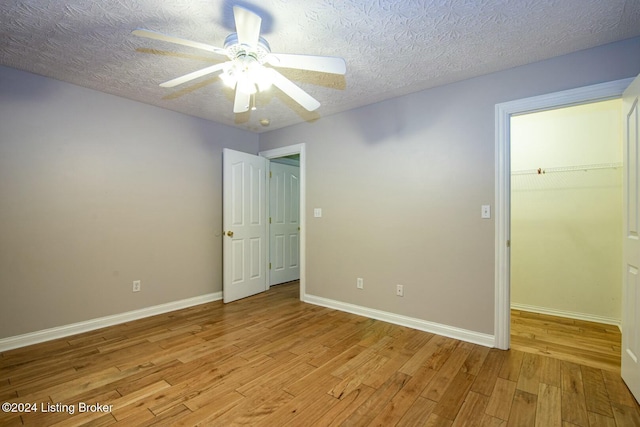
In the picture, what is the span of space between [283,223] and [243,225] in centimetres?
101

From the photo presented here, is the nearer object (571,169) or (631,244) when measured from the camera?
(631,244)

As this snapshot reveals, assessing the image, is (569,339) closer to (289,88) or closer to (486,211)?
(486,211)

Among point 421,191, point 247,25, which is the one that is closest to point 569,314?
point 421,191

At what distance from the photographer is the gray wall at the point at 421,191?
2.51 metres

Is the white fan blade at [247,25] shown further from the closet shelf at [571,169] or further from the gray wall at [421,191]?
the closet shelf at [571,169]

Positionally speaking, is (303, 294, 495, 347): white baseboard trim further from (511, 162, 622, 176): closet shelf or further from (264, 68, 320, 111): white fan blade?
(264, 68, 320, 111): white fan blade

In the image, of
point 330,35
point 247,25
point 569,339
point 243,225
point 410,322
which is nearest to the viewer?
point 247,25

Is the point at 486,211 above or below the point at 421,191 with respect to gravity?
below

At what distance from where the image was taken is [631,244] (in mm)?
1910

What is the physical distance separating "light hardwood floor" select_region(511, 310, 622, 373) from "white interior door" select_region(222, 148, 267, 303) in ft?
10.1

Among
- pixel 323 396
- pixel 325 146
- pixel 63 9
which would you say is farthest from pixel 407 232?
pixel 63 9

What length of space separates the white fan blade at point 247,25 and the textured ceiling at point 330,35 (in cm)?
27

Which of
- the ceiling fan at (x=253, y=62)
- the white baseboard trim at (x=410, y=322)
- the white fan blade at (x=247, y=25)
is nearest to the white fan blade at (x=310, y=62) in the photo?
the ceiling fan at (x=253, y=62)

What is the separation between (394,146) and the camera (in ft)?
10.2
